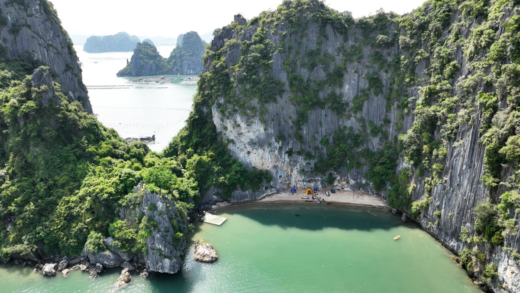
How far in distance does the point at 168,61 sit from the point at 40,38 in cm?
10671

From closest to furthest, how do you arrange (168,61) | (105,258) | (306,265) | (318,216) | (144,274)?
1. (144,274)
2. (105,258)
3. (306,265)
4. (318,216)
5. (168,61)

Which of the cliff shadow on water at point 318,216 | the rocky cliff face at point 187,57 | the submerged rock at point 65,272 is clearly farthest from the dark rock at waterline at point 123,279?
the rocky cliff face at point 187,57

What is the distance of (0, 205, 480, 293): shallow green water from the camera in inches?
1022

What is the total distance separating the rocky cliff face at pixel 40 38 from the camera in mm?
41750

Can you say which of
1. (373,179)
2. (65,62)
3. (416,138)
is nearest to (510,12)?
(416,138)

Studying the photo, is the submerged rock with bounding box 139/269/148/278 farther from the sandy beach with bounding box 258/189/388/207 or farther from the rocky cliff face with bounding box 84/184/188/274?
the sandy beach with bounding box 258/189/388/207

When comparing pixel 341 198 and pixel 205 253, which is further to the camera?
pixel 341 198

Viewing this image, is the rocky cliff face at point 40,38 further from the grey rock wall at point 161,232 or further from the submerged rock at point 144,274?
the submerged rock at point 144,274

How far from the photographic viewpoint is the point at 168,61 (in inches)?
5768

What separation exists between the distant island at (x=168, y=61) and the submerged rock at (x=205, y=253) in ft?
404

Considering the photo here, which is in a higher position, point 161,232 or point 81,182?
point 81,182

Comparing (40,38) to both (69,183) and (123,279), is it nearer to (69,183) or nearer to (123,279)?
(69,183)

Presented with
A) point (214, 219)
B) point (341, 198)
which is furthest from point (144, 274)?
point (341, 198)

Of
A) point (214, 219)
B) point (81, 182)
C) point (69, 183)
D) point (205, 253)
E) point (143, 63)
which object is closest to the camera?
point (205, 253)
